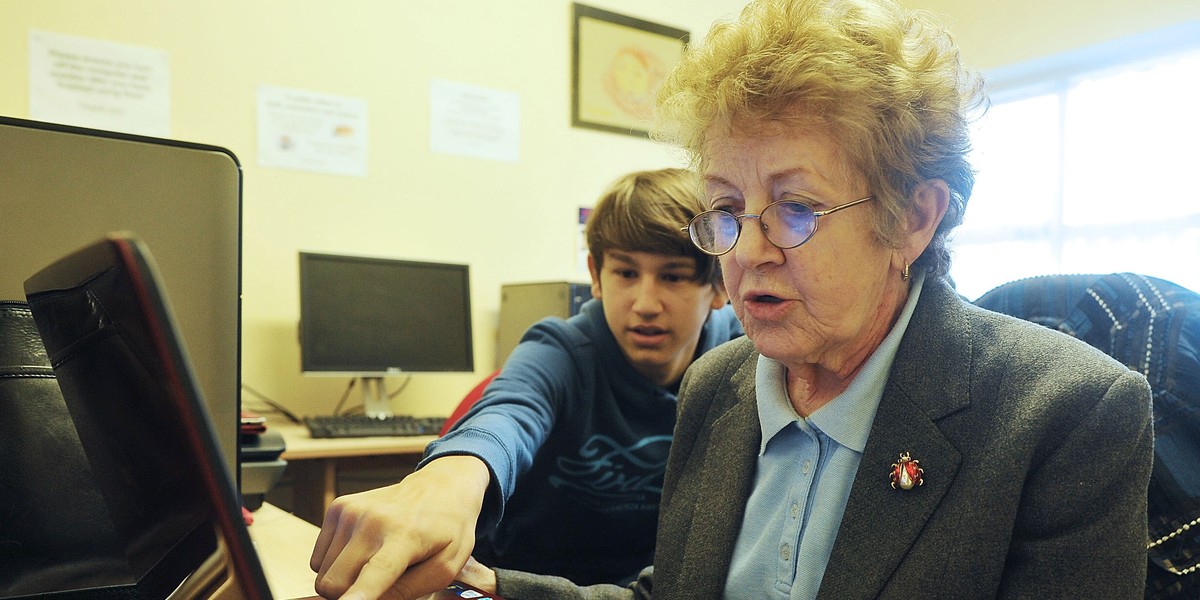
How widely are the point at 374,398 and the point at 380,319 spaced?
25cm

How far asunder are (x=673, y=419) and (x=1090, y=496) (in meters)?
0.82

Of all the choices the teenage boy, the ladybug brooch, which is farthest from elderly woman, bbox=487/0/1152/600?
the teenage boy

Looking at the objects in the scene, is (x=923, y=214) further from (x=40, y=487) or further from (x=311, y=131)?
(x=311, y=131)

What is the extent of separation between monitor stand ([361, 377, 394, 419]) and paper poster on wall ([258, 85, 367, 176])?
2.24 ft

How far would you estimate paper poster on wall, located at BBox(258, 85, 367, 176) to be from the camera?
2.78 metres

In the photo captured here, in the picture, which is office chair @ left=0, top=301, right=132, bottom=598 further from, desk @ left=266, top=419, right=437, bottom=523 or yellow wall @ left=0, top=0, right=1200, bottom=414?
yellow wall @ left=0, top=0, right=1200, bottom=414

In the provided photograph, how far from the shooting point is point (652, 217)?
1.46 meters

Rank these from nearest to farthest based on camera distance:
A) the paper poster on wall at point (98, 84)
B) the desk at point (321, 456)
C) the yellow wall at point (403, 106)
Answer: the desk at point (321, 456), the paper poster on wall at point (98, 84), the yellow wall at point (403, 106)

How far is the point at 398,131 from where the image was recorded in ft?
9.88

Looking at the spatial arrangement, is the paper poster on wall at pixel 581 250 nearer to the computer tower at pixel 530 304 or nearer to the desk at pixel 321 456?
the computer tower at pixel 530 304

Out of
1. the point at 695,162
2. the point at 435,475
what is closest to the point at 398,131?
the point at 695,162


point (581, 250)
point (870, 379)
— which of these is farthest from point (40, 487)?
point (581, 250)

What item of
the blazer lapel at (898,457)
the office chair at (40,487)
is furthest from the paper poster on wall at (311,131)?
the blazer lapel at (898,457)

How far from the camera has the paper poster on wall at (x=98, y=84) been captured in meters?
2.44
